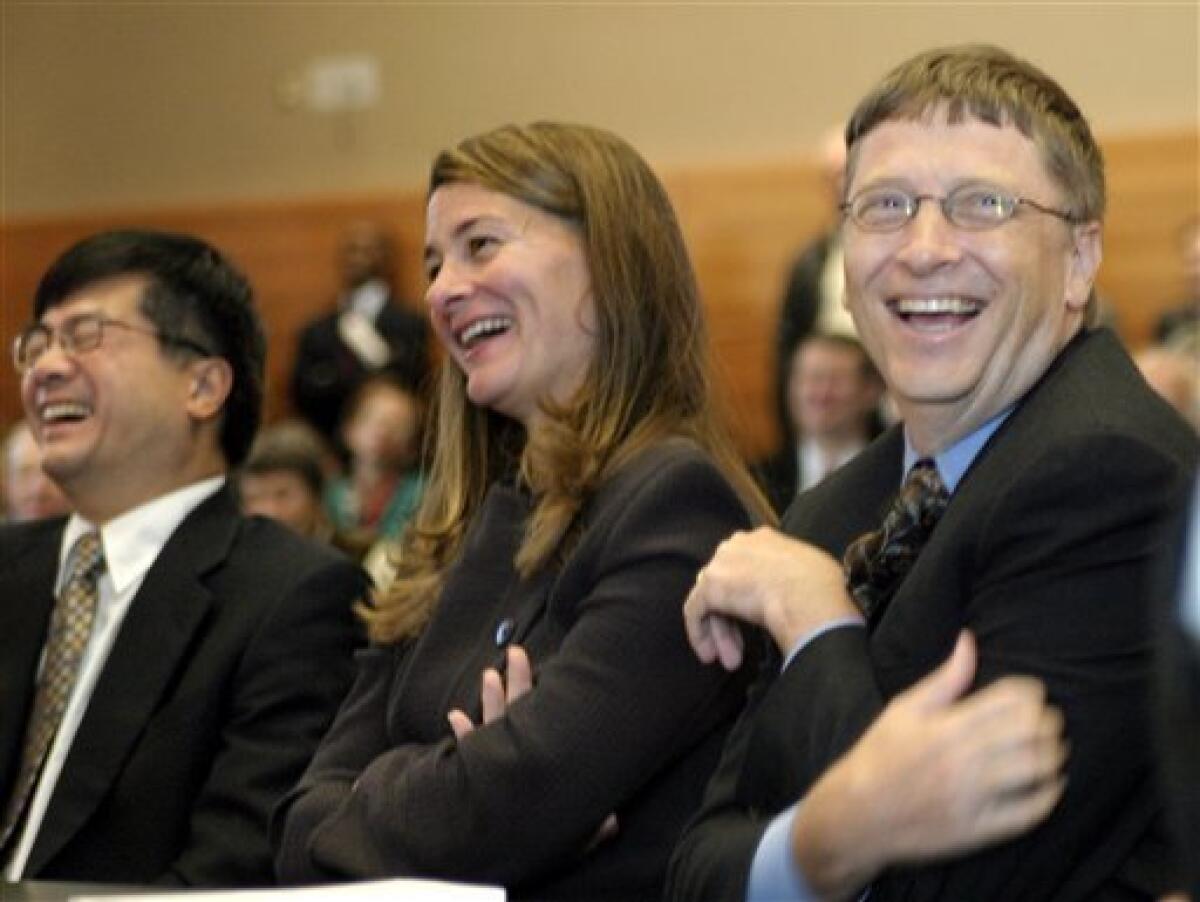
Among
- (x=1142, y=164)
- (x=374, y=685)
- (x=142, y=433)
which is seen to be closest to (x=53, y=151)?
(x=1142, y=164)

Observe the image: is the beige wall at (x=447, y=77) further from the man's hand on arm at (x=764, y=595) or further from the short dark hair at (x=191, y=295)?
the man's hand on arm at (x=764, y=595)

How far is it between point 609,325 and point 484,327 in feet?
0.58

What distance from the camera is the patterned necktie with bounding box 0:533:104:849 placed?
3.40 metres

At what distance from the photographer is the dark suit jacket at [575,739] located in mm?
2566

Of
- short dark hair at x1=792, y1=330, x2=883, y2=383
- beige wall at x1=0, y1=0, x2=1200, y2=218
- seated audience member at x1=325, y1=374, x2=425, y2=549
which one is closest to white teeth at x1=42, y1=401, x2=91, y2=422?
short dark hair at x1=792, y1=330, x2=883, y2=383

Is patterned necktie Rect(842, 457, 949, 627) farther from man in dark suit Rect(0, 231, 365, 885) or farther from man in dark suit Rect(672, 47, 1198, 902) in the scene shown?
man in dark suit Rect(0, 231, 365, 885)

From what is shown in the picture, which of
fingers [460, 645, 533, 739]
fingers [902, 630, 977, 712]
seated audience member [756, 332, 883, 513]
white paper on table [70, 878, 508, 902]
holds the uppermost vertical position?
fingers [902, 630, 977, 712]

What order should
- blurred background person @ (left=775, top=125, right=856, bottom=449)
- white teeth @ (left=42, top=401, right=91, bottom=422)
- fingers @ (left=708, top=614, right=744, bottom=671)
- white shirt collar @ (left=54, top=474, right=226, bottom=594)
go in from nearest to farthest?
fingers @ (left=708, top=614, right=744, bottom=671) < white shirt collar @ (left=54, top=474, right=226, bottom=594) < white teeth @ (left=42, top=401, right=91, bottom=422) < blurred background person @ (left=775, top=125, right=856, bottom=449)

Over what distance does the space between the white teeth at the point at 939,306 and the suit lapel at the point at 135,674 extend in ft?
4.58

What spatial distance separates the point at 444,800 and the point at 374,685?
442mm

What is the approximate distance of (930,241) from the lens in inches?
95.0

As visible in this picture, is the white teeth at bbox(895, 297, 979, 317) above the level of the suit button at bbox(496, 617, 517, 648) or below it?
above

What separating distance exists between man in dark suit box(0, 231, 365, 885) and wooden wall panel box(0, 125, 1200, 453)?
4300 millimetres

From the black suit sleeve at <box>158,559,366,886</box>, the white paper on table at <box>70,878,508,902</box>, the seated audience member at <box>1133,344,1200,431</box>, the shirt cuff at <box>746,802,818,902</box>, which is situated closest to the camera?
the white paper on table at <box>70,878,508,902</box>
